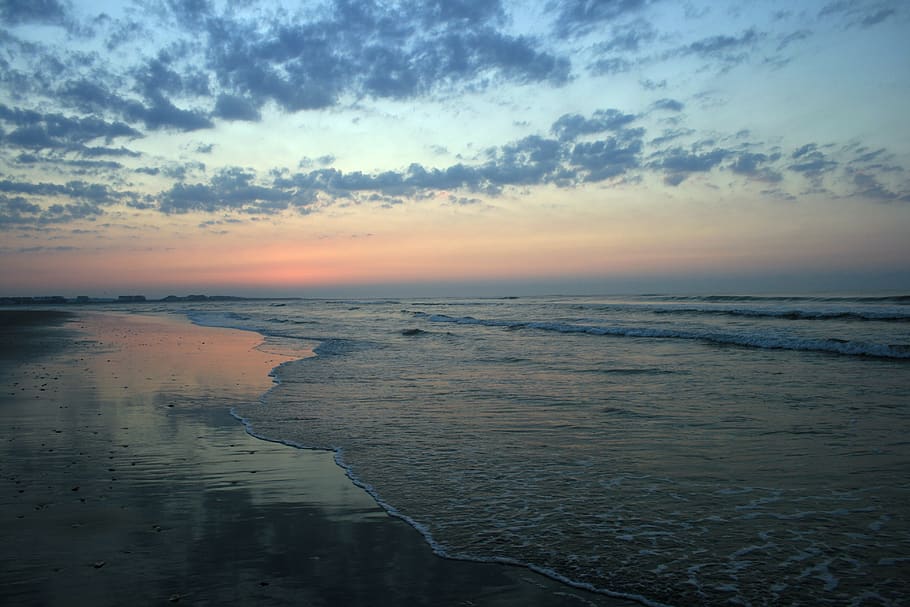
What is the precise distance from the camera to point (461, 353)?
19.1 metres

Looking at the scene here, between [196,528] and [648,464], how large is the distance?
182 inches

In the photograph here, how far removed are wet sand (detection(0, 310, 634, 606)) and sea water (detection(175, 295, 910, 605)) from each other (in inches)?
16.4

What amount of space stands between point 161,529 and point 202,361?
13.8 m

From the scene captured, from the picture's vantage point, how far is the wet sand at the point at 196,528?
3.61m

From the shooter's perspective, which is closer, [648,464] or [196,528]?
[196,528]

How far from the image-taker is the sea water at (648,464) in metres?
3.98

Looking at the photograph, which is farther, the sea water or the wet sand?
the sea water

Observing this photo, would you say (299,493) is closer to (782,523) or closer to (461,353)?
(782,523)

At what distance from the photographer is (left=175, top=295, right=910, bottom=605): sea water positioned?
3.98 metres

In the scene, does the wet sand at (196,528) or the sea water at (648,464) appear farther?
the sea water at (648,464)

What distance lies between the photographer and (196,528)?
463 cm

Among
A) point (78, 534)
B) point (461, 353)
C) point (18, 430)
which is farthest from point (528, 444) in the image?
→ point (461, 353)

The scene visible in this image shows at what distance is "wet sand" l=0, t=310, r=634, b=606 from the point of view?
3.61 meters

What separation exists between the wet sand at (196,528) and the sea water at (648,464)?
1.36 ft
